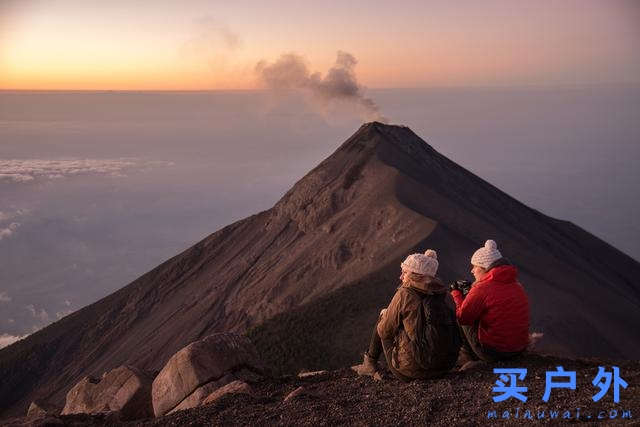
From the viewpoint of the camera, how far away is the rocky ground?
7.17 metres

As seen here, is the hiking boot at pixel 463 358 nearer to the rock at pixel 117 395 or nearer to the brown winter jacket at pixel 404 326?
the brown winter jacket at pixel 404 326

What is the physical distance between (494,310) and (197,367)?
6322mm

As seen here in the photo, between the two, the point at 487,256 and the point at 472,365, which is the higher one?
the point at 487,256

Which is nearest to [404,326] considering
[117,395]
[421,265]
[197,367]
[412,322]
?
[412,322]

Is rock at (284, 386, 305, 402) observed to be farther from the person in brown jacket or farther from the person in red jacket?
the person in red jacket

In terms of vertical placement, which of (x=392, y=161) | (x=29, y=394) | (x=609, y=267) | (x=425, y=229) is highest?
(x=392, y=161)

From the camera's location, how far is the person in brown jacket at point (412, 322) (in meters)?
8.20

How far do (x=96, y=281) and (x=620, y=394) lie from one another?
150 meters

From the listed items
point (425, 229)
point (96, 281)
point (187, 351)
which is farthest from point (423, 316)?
point (96, 281)

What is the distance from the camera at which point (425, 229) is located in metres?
31.8

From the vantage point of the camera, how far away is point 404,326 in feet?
27.2

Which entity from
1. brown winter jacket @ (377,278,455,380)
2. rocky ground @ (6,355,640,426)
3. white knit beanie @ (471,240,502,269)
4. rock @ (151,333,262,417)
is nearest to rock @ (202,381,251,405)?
rocky ground @ (6,355,640,426)

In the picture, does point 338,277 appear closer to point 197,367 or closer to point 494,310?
point 197,367

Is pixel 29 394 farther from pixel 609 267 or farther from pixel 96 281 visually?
pixel 96 281
